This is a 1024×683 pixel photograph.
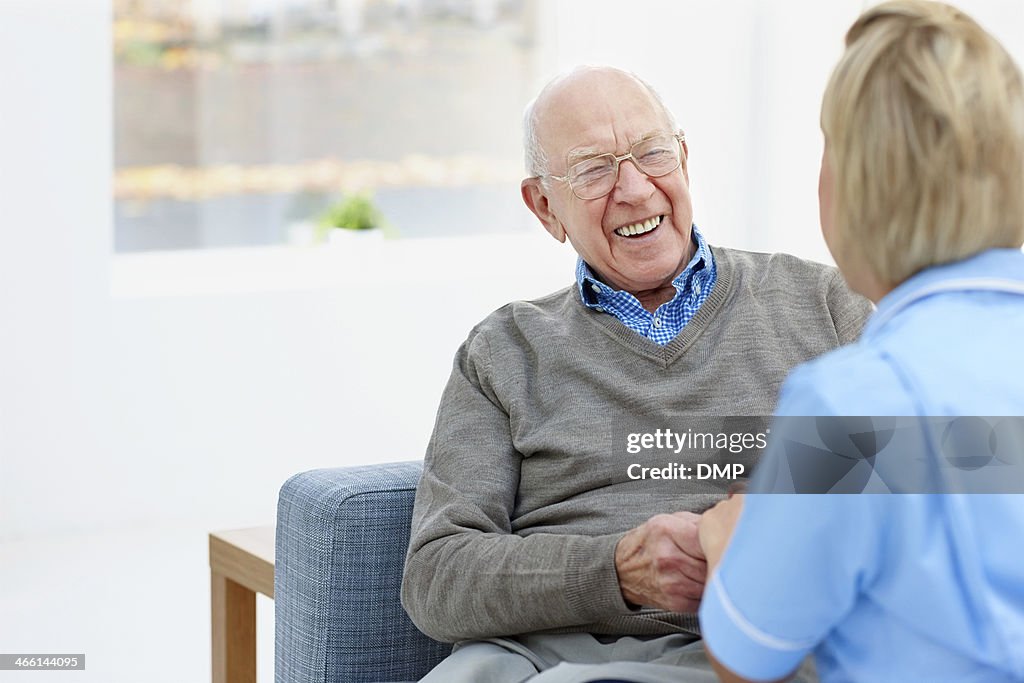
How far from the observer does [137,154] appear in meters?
4.89

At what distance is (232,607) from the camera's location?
7.30ft

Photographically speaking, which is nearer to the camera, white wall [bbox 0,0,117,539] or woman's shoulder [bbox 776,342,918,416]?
woman's shoulder [bbox 776,342,918,416]

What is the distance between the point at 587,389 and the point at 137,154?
344 cm

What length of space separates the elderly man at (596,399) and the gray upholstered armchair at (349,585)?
89 millimetres

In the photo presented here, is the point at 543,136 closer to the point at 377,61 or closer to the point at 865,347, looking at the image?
the point at 865,347

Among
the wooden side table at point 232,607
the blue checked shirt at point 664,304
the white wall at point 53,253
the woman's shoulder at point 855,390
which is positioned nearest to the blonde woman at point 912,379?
the woman's shoulder at point 855,390

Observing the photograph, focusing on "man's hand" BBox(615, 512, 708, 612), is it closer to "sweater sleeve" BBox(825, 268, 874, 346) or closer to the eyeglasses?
"sweater sleeve" BBox(825, 268, 874, 346)

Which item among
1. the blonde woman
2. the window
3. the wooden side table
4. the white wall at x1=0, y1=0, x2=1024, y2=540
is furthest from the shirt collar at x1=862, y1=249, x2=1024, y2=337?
the window

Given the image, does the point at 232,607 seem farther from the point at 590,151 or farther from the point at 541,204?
the point at 590,151

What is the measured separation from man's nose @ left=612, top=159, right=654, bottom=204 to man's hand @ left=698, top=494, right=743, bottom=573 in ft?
2.60

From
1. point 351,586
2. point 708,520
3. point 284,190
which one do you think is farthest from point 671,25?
point 708,520

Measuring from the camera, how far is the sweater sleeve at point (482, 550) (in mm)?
1597

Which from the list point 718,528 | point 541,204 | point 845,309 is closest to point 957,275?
point 718,528

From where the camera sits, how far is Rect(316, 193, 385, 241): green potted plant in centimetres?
500
